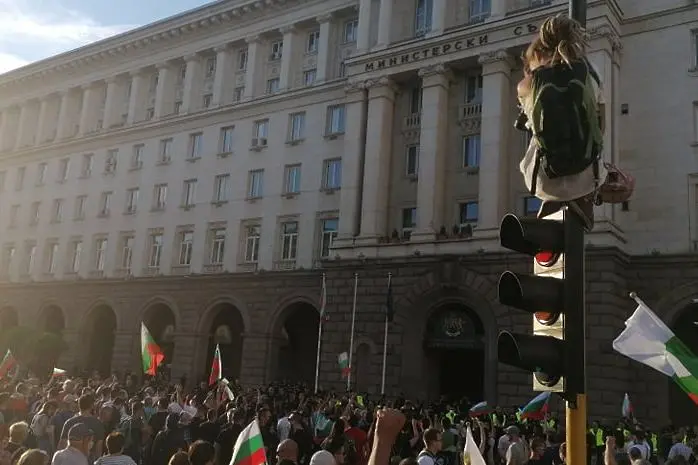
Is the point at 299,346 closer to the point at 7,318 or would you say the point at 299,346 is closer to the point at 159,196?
the point at 159,196

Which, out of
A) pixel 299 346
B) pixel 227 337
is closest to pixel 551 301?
pixel 299 346

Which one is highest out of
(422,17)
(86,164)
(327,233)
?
(422,17)

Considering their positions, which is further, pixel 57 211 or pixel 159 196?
pixel 57 211

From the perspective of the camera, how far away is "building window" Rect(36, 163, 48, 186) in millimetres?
52375

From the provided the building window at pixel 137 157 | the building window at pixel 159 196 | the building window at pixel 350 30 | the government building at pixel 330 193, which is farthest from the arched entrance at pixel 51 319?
the building window at pixel 350 30

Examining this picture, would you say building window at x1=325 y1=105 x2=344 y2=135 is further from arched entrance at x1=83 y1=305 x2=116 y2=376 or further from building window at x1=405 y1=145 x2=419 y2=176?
arched entrance at x1=83 y1=305 x2=116 y2=376

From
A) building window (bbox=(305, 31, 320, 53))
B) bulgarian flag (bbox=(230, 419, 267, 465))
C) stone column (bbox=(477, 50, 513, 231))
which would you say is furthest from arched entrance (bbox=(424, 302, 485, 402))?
bulgarian flag (bbox=(230, 419, 267, 465))

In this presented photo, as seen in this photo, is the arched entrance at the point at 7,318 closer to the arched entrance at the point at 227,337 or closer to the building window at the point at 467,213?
the arched entrance at the point at 227,337

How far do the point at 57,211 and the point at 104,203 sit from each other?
17.7 feet

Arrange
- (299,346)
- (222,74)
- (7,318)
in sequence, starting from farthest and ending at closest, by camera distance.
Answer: (7,318), (222,74), (299,346)

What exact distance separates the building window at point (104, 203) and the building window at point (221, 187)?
9.94 meters

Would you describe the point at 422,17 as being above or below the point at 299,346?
above

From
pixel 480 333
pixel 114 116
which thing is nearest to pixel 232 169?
pixel 114 116

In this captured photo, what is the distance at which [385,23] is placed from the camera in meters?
34.8
